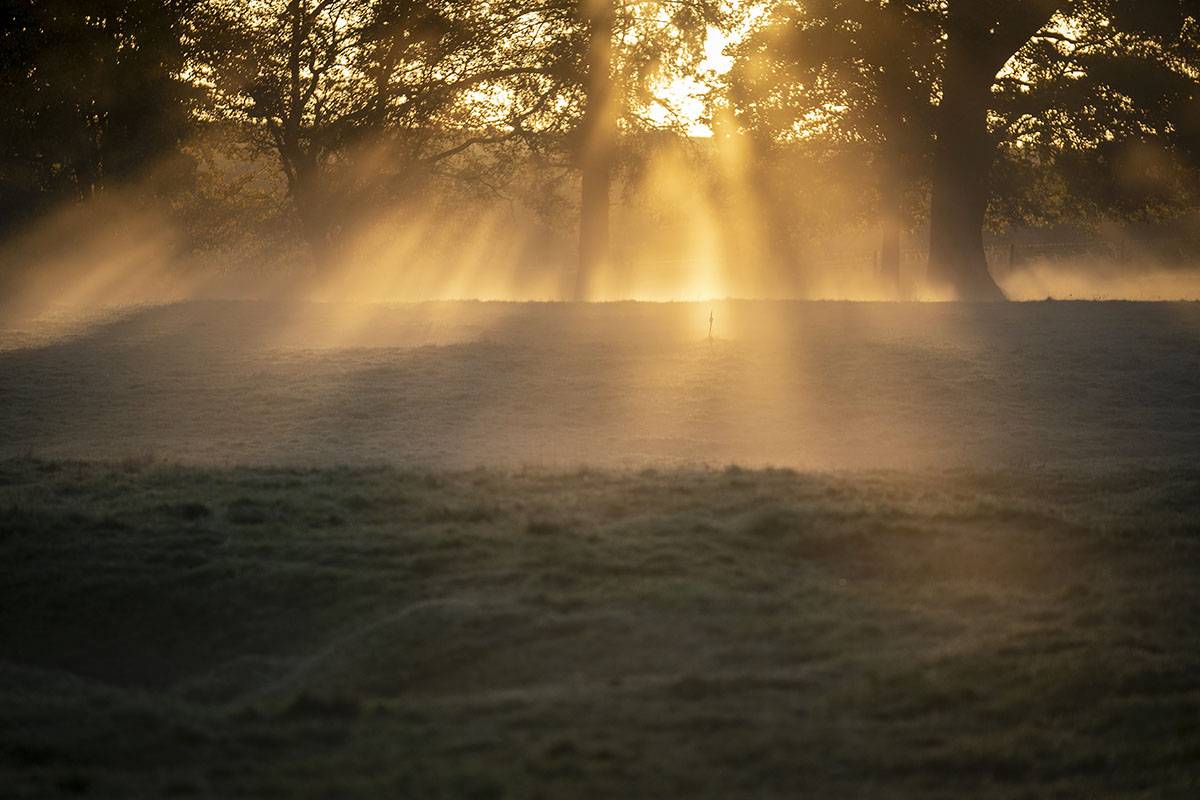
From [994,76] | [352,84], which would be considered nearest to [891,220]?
[994,76]

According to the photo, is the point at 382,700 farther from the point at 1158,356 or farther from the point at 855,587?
the point at 1158,356

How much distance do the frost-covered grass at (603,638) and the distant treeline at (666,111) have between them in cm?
1809

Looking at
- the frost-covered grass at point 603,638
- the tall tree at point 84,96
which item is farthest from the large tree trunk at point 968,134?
the frost-covered grass at point 603,638

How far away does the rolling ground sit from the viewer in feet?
15.3

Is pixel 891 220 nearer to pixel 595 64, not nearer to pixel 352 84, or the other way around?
pixel 595 64

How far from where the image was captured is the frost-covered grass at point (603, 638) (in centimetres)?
Answer: 462

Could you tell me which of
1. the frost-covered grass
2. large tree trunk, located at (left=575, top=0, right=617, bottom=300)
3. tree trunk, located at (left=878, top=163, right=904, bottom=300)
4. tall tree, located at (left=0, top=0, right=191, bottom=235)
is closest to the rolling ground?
the frost-covered grass

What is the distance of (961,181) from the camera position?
27.2 meters

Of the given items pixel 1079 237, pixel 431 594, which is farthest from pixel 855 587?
pixel 1079 237

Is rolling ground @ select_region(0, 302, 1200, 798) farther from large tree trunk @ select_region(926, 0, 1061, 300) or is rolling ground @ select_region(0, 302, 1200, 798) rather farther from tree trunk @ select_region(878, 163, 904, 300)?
tree trunk @ select_region(878, 163, 904, 300)

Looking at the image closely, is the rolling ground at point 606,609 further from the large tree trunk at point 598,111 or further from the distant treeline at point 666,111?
the large tree trunk at point 598,111

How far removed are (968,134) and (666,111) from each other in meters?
6.74

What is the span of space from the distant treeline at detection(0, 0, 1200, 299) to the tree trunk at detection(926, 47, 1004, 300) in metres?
0.05

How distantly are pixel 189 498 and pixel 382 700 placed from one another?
3957 millimetres
